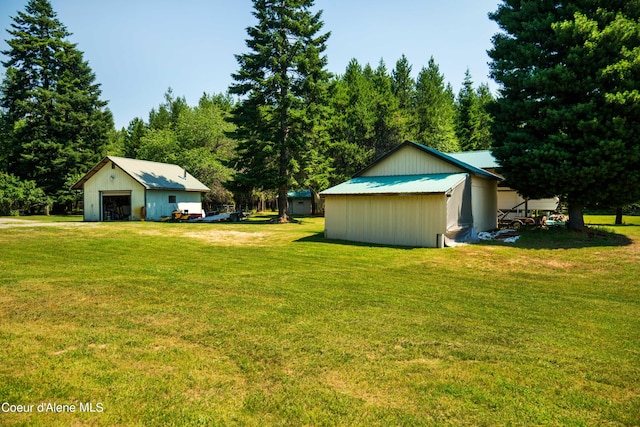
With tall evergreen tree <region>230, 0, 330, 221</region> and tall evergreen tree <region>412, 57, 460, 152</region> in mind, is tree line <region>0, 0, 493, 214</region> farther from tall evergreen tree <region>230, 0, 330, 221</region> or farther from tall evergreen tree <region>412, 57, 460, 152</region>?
tall evergreen tree <region>230, 0, 330, 221</region>

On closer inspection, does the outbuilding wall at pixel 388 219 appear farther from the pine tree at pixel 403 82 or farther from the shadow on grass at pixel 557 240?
the pine tree at pixel 403 82

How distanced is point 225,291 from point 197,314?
163 cm

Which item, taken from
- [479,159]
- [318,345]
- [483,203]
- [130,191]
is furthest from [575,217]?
[130,191]

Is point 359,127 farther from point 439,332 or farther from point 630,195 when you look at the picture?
point 439,332

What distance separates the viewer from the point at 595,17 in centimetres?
1636

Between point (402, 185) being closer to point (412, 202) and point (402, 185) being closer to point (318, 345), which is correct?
point (412, 202)

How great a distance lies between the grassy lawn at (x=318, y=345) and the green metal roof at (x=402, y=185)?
5.82 metres

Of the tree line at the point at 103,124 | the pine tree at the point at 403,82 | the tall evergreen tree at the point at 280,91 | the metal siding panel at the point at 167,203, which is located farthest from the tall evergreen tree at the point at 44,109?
the pine tree at the point at 403,82

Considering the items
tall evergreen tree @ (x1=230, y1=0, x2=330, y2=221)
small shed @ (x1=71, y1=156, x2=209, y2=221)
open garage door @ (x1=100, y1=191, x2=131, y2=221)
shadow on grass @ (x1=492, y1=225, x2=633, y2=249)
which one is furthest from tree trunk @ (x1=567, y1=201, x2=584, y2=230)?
open garage door @ (x1=100, y1=191, x2=131, y2=221)

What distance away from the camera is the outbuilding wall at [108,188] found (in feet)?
102

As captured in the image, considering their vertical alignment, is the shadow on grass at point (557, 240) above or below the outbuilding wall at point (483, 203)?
below

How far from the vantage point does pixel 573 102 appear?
1700cm

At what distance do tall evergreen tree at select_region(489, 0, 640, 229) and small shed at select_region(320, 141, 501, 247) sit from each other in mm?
2463

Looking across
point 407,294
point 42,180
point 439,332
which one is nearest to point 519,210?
point 407,294
